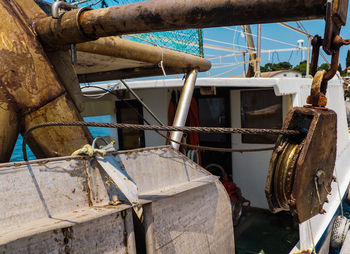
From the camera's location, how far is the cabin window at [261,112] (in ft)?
19.7

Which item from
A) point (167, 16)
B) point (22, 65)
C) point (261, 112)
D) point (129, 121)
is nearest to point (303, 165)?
point (167, 16)

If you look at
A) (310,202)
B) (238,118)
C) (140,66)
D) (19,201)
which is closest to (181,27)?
(310,202)

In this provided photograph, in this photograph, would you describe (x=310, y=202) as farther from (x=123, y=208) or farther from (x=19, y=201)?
(x=19, y=201)

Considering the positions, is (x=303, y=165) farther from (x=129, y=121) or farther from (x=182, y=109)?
(x=129, y=121)

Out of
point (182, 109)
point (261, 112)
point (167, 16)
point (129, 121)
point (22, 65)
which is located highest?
point (167, 16)

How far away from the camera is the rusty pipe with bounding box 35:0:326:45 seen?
4.70ft

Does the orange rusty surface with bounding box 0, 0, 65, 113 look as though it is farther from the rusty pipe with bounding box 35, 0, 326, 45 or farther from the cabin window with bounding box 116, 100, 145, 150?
the cabin window with bounding box 116, 100, 145, 150

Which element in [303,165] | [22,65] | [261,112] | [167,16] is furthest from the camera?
[261,112]

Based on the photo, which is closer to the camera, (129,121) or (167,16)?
(167,16)

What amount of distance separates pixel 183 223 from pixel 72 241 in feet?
3.16

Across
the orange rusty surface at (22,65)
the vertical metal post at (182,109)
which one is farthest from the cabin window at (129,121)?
the orange rusty surface at (22,65)

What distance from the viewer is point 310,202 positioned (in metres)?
1.52

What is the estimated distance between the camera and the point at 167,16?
1.73 m

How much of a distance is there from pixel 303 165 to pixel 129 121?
6665 mm
